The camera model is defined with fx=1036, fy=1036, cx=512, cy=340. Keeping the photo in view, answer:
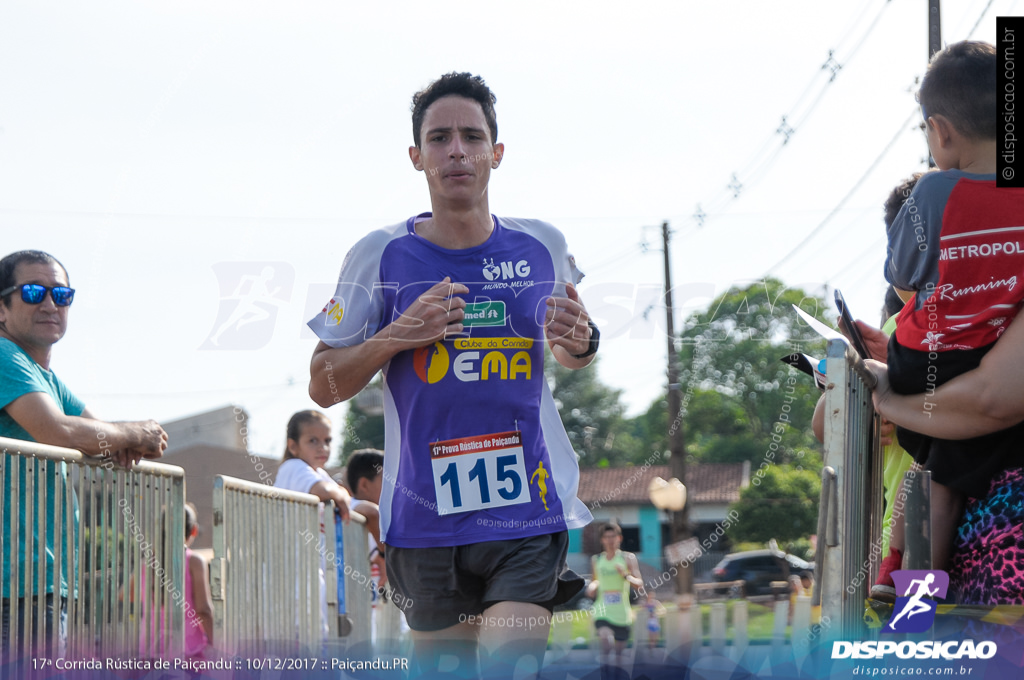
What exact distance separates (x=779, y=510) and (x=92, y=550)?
53.3 metres

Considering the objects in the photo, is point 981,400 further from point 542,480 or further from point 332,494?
point 332,494

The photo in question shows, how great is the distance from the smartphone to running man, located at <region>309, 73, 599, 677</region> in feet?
2.58

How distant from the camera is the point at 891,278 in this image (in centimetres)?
286

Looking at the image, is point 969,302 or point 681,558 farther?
point 681,558

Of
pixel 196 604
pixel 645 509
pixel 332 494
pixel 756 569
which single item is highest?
pixel 332 494

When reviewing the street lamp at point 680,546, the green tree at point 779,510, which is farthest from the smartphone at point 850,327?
the green tree at point 779,510

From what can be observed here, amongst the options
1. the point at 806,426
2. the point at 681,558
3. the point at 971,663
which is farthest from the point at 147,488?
the point at 806,426

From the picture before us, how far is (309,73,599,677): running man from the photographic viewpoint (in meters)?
3.18

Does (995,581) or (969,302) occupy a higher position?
(969,302)

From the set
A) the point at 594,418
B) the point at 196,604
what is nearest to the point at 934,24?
the point at 196,604

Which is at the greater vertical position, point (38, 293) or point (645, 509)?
point (38, 293)

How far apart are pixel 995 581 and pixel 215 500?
11.0 feet

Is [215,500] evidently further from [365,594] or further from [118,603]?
[365,594]

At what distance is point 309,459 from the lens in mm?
6664
